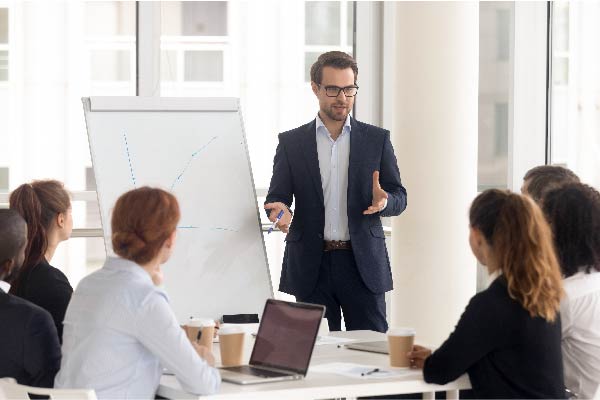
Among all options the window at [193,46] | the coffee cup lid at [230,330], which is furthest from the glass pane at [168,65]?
the coffee cup lid at [230,330]

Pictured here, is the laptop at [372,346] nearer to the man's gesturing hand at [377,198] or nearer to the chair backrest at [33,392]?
the man's gesturing hand at [377,198]

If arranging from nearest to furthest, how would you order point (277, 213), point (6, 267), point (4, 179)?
point (6, 267), point (277, 213), point (4, 179)

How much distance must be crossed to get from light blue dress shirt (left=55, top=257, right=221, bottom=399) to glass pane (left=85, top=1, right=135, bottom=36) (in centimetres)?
398

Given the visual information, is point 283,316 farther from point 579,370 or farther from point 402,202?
point 402,202

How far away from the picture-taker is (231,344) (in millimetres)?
2791

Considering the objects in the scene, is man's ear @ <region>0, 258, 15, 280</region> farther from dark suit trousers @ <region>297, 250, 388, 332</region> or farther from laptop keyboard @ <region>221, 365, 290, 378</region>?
dark suit trousers @ <region>297, 250, 388, 332</region>

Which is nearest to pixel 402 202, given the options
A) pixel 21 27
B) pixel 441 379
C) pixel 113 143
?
pixel 113 143

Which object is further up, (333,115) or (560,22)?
(560,22)

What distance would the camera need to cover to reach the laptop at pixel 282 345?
263 cm

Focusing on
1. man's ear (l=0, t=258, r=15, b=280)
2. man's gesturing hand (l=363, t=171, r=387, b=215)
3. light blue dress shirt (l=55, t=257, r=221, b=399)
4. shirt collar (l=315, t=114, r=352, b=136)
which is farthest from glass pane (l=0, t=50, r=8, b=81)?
light blue dress shirt (l=55, t=257, r=221, b=399)

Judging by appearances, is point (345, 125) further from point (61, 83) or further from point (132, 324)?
point (61, 83)

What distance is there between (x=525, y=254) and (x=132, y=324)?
964 millimetres

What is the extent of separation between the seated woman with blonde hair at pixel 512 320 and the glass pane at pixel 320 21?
4.16 m

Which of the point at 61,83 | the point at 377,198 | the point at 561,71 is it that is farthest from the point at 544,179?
the point at 61,83
